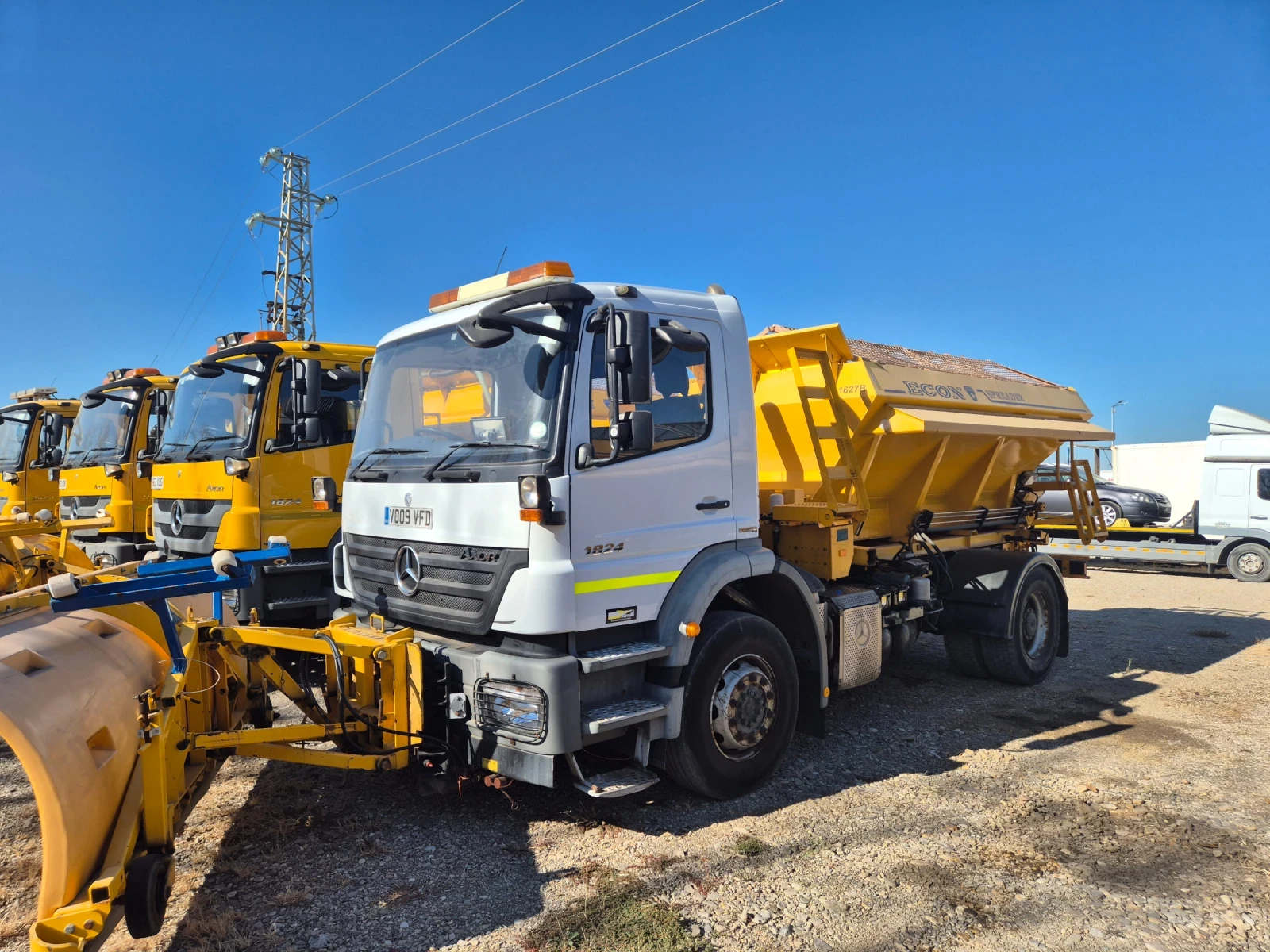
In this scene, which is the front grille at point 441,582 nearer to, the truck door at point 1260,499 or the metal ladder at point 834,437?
the metal ladder at point 834,437

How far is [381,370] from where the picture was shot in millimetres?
5094

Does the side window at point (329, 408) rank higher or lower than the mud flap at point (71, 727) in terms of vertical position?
higher

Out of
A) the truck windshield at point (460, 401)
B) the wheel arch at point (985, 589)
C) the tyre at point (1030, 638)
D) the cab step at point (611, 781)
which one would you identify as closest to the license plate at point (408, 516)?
the truck windshield at point (460, 401)

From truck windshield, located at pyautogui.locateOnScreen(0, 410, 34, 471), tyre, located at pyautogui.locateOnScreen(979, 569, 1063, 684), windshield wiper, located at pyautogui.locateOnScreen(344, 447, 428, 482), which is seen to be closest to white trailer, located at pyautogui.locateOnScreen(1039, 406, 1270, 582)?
tyre, located at pyautogui.locateOnScreen(979, 569, 1063, 684)

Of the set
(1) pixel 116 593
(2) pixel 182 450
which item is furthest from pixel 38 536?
(1) pixel 116 593

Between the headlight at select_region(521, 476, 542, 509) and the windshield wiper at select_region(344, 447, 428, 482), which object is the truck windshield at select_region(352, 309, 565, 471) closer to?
the windshield wiper at select_region(344, 447, 428, 482)

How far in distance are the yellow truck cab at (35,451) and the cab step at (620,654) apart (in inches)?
457

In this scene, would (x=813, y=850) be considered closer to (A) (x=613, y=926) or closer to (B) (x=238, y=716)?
(A) (x=613, y=926)

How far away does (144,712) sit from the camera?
319 centimetres

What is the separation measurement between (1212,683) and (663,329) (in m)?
6.62

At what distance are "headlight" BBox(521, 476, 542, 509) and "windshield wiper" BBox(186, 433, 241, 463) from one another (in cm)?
451

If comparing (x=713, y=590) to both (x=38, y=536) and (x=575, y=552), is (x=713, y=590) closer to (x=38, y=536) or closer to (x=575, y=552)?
(x=575, y=552)

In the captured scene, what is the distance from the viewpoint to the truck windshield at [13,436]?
12.6 metres

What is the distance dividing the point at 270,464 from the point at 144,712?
420 cm
